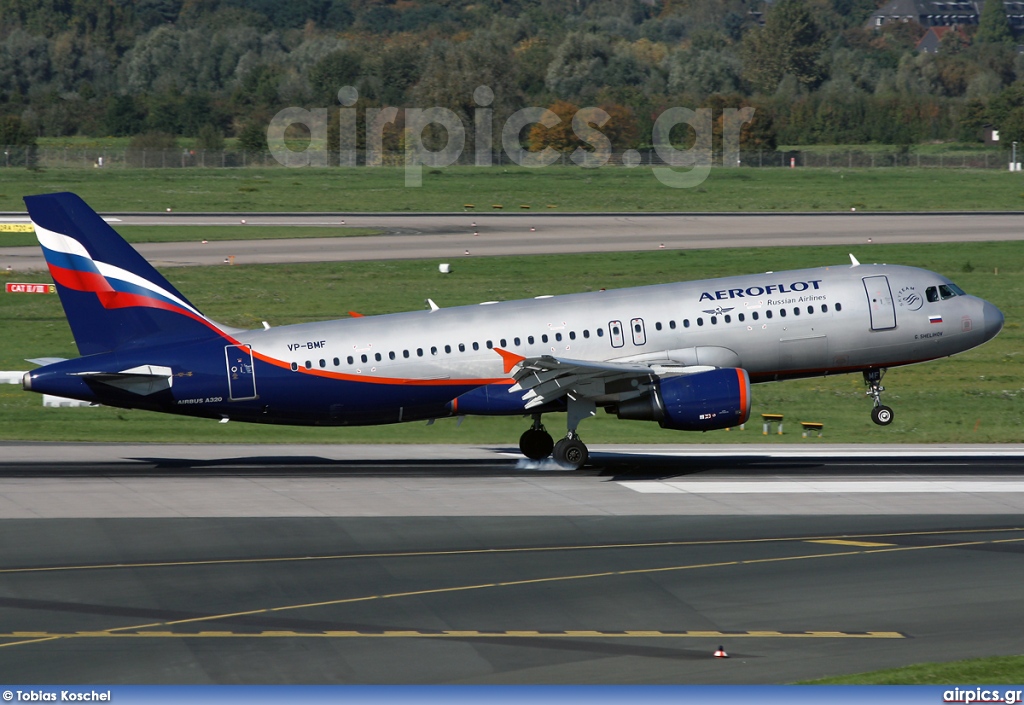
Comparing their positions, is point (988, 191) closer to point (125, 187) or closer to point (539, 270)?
point (539, 270)

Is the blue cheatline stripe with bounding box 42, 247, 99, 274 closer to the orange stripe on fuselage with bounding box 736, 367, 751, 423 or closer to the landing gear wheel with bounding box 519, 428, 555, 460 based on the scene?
the landing gear wheel with bounding box 519, 428, 555, 460

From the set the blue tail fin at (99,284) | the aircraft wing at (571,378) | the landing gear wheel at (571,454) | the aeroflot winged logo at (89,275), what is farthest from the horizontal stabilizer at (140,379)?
the landing gear wheel at (571,454)

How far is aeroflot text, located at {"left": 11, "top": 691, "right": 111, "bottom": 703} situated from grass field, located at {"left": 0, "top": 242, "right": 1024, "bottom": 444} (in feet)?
96.5

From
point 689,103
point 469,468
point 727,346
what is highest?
point 689,103

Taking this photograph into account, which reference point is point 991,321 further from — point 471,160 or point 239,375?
point 471,160

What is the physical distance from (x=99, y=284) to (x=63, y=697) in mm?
22301

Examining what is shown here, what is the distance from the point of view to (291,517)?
107 ft

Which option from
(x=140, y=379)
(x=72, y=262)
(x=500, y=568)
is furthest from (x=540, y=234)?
(x=500, y=568)

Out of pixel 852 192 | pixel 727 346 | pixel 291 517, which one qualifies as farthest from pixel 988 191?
pixel 291 517

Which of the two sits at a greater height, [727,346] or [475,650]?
[727,346]

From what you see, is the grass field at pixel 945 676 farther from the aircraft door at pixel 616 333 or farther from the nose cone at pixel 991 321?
the nose cone at pixel 991 321

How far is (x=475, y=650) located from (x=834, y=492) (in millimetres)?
16684

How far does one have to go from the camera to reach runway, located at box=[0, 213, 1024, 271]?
81750 millimetres

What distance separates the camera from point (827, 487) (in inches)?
1426
